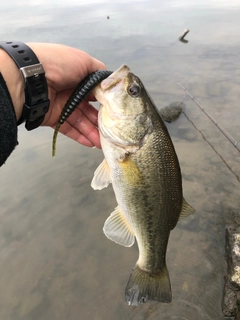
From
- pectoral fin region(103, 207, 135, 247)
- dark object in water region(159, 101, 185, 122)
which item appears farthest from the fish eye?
dark object in water region(159, 101, 185, 122)

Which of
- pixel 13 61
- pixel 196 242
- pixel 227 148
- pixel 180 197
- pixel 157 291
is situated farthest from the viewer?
pixel 227 148

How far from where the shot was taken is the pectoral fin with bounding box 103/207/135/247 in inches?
101

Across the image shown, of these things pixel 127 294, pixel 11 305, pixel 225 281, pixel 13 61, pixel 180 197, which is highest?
pixel 13 61

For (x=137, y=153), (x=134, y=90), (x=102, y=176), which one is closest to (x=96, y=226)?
(x=102, y=176)

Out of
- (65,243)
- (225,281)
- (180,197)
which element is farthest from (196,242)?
(180,197)

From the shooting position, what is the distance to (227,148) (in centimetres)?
650

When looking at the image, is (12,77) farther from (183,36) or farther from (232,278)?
(183,36)

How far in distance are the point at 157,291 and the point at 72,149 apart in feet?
15.1

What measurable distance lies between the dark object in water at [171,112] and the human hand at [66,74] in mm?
4970

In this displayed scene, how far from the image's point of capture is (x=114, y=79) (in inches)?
86.8

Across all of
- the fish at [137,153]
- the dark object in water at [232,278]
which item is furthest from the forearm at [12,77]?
the dark object in water at [232,278]

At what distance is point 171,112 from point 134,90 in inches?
225

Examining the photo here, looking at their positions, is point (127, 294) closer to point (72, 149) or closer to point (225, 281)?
point (225, 281)

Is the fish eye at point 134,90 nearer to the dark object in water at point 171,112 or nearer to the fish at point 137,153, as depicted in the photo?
the fish at point 137,153
